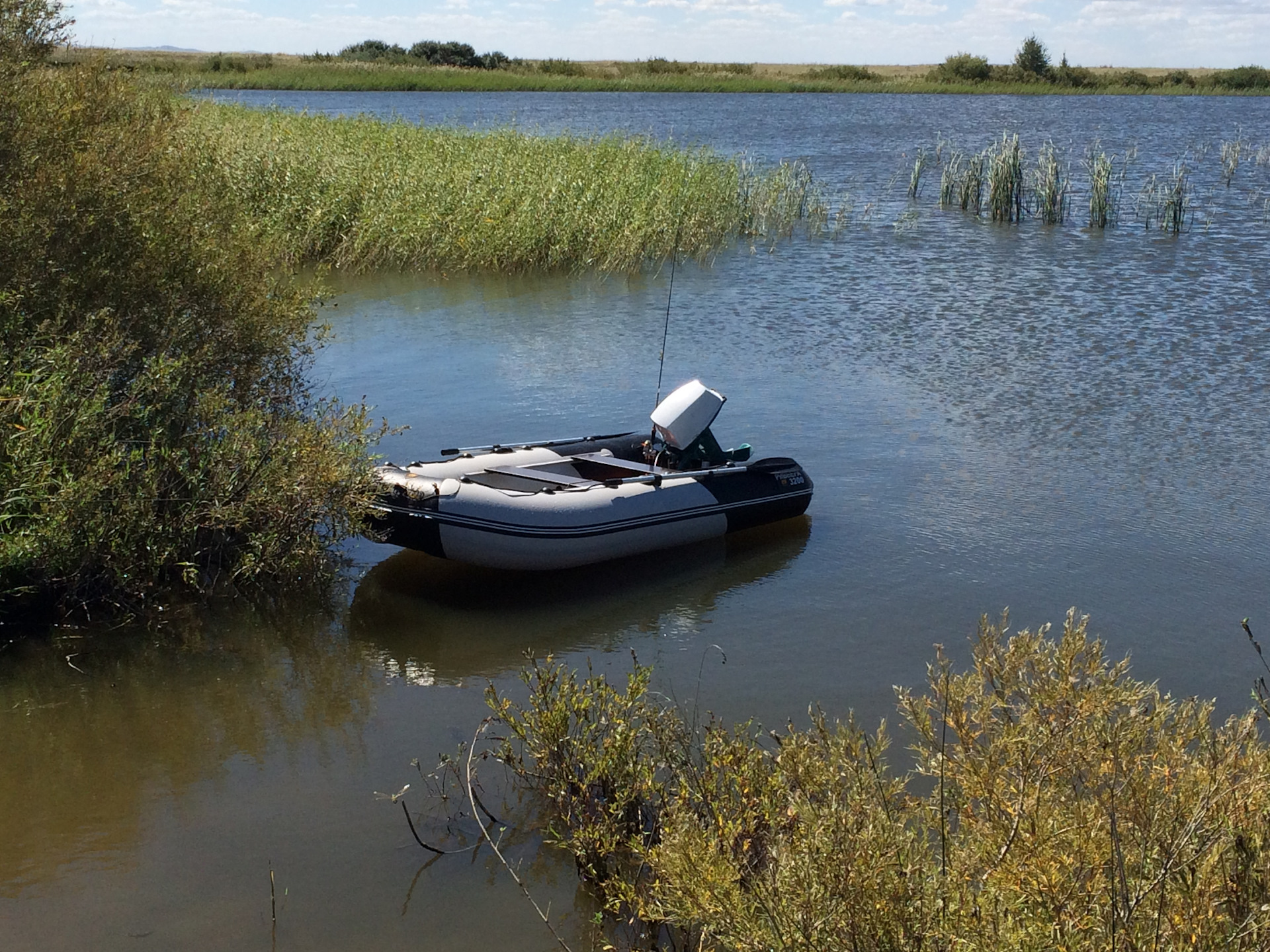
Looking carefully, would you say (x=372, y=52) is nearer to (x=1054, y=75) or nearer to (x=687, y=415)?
(x=1054, y=75)

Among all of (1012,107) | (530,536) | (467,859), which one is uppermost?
(1012,107)

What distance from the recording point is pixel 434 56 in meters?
62.2

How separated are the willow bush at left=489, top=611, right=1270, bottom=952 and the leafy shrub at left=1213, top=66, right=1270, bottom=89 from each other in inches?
2504

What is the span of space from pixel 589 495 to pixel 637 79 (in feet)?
172

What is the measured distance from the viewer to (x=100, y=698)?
543 centimetres

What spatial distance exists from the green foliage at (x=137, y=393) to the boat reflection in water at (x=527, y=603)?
54cm

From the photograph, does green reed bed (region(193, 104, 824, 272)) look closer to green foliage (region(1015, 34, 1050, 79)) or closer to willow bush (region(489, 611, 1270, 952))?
willow bush (region(489, 611, 1270, 952))

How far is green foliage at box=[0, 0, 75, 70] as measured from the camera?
7805mm

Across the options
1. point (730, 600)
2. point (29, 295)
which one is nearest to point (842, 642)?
point (730, 600)

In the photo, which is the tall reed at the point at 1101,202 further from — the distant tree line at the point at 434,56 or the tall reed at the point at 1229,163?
the distant tree line at the point at 434,56

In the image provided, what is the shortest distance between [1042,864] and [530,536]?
447 centimetres

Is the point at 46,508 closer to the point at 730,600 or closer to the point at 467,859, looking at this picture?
the point at 467,859

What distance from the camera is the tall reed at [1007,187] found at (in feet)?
64.6

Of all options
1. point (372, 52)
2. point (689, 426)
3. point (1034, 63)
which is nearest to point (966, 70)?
point (1034, 63)
